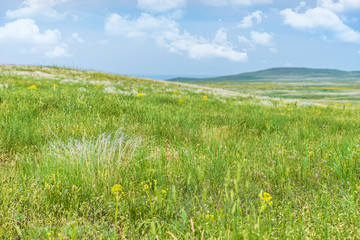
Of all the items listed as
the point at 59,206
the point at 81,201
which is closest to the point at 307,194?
the point at 81,201

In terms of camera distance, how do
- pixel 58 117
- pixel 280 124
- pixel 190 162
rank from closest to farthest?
1. pixel 190 162
2. pixel 58 117
3. pixel 280 124

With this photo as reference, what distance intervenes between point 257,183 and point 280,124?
3685mm

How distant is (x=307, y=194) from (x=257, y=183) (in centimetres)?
47

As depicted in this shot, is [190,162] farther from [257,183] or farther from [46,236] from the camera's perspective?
[46,236]

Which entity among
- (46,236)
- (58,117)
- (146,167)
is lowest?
(46,236)

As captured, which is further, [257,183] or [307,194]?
[257,183]

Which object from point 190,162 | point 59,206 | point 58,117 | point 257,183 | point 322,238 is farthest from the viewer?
point 58,117

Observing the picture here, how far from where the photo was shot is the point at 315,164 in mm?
2984

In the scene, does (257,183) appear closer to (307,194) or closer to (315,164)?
(307,194)

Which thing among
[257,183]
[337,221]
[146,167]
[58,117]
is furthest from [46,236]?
[58,117]

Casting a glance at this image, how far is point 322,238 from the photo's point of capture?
1.77m

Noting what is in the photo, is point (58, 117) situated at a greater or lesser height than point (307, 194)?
greater

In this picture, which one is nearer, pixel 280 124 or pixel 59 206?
pixel 59 206

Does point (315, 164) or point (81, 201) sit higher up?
point (315, 164)
